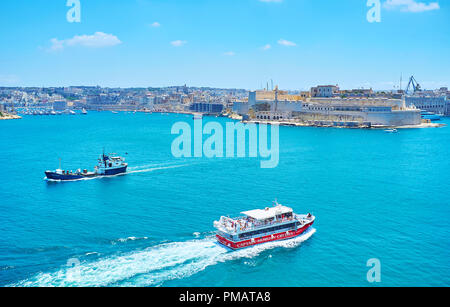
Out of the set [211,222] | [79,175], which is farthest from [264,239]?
[79,175]

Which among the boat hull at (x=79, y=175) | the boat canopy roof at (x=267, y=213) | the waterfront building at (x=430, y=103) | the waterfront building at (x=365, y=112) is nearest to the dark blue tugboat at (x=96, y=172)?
the boat hull at (x=79, y=175)

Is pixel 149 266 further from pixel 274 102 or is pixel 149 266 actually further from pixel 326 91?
pixel 326 91

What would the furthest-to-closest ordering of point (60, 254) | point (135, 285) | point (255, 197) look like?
1. point (255, 197)
2. point (60, 254)
3. point (135, 285)

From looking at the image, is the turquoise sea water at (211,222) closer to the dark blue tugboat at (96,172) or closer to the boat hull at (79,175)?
the boat hull at (79,175)

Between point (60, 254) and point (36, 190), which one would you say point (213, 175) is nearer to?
point (36, 190)

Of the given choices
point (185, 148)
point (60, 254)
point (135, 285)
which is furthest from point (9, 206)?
point (185, 148)
